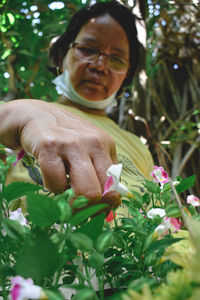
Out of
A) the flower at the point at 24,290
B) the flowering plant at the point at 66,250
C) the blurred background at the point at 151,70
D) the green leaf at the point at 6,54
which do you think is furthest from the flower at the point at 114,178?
the green leaf at the point at 6,54

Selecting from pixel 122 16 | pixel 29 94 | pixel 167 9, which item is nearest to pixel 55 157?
pixel 122 16

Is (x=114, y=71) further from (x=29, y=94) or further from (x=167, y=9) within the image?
(x=167, y=9)

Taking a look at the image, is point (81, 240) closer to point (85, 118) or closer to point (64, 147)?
point (64, 147)

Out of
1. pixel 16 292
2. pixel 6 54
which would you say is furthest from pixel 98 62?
pixel 16 292

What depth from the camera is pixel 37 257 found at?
14cm

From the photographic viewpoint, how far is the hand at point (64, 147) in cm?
25

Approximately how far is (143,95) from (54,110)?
1533mm

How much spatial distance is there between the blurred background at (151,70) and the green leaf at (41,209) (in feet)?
4.26

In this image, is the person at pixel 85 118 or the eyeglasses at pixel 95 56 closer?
the person at pixel 85 118

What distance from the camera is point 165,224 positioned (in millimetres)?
238

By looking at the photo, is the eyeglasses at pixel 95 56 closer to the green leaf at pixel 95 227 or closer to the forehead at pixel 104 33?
the forehead at pixel 104 33

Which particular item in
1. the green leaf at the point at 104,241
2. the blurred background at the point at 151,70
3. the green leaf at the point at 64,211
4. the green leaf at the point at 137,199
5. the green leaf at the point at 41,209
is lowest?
the blurred background at the point at 151,70

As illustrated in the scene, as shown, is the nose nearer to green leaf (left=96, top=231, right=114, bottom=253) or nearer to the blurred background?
the blurred background

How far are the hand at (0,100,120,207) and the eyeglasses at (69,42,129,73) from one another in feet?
2.92
